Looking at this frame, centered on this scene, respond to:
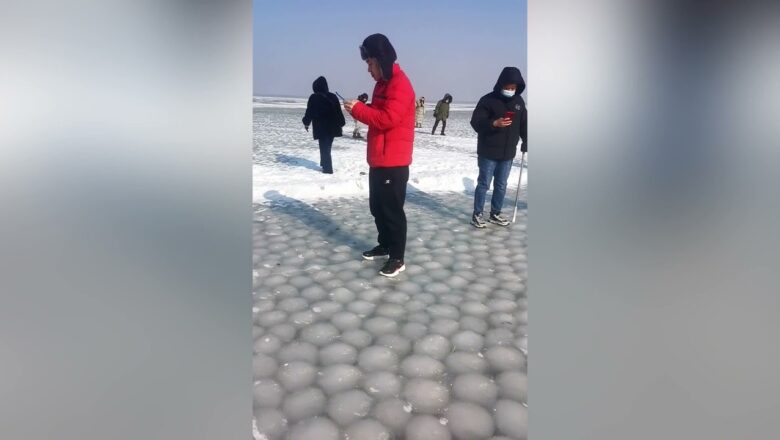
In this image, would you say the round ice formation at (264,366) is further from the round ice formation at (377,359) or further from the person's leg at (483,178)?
the person's leg at (483,178)

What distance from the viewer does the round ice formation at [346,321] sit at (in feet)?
6.55

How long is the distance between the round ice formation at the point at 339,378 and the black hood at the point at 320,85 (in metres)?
→ 4.80

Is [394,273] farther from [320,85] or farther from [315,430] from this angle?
[320,85]

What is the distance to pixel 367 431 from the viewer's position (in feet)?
4.46

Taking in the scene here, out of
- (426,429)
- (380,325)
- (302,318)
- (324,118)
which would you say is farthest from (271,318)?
(324,118)

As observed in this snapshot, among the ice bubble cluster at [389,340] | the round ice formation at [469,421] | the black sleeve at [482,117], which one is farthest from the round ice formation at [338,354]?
the black sleeve at [482,117]

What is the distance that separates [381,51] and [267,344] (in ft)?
4.79

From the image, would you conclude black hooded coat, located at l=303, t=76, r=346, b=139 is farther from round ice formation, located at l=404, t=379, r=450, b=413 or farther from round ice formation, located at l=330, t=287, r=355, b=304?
round ice formation, located at l=404, t=379, r=450, b=413
